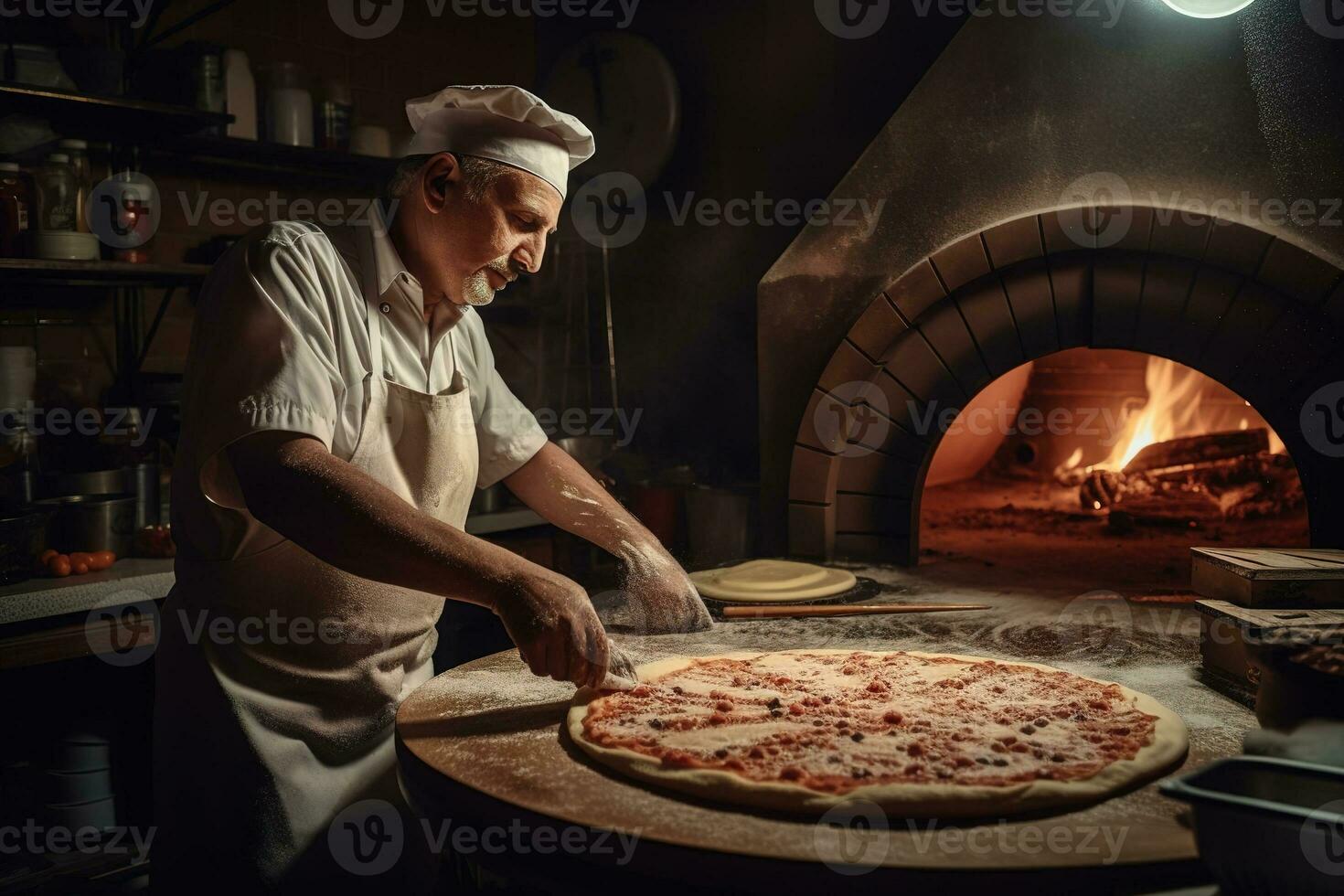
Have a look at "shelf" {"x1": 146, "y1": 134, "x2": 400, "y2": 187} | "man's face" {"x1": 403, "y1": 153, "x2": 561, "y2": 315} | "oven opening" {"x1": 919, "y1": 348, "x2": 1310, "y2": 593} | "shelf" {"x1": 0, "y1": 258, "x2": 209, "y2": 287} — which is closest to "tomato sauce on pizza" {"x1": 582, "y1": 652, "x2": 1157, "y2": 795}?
"man's face" {"x1": 403, "y1": 153, "x2": 561, "y2": 315}

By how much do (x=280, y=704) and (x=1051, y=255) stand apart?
2.12 meters

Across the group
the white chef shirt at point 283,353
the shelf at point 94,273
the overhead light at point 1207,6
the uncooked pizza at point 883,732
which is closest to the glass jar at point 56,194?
the shelf at point 94,273

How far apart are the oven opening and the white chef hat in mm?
1767

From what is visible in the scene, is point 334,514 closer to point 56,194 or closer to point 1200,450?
point 56,194

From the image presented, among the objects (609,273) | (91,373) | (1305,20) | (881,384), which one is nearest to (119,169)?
(91,373)

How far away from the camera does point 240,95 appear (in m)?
3.64

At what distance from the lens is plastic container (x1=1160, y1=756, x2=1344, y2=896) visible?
0.89m

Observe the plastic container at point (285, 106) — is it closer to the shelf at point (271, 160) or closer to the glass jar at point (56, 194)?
the shelf at point (271, 160)

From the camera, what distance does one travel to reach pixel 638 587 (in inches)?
80.0

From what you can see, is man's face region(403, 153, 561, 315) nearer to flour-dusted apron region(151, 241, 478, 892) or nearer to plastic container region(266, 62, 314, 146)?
flour-dusted apron region(151, 241, 478, 892)

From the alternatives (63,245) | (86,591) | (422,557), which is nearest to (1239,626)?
(422,557)

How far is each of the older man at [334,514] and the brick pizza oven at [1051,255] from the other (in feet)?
4.02

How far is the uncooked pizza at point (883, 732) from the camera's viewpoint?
1226mm

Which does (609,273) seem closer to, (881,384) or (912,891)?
(881,384)
